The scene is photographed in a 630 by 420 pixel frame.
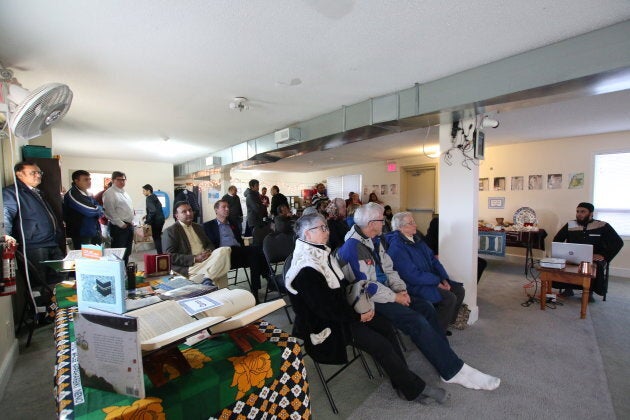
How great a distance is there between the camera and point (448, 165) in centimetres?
297

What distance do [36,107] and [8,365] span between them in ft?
5.88

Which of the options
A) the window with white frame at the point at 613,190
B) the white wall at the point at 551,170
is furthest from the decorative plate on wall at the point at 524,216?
the window with white frame at the point at 613,190

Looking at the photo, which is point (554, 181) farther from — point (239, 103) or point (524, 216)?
point (239, 103)

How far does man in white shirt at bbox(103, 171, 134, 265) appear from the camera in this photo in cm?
417

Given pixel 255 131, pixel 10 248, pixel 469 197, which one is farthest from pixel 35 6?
pixel 469 197

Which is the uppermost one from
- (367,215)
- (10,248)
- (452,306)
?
(367,215)

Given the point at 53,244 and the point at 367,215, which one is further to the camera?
the point at 53,244

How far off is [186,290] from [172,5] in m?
1.53

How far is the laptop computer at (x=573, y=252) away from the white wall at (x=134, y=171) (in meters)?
8.24

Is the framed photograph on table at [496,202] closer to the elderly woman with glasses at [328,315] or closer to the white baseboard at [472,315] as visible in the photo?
the white baseboard at [472,315]

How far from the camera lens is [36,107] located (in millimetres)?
1675

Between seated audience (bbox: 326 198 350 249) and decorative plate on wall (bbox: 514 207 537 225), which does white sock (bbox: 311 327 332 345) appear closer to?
seated audience (bbox: 326 198 350 249)

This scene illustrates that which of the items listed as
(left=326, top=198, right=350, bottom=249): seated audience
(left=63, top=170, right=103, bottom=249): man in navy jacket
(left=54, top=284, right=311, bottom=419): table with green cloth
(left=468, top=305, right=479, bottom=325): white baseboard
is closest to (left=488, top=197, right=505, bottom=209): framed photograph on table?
(left=326, top=198, right=350, bottom=249): seated audience

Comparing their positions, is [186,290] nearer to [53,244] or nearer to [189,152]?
[53,244]
